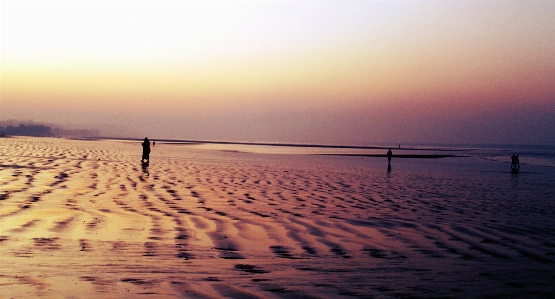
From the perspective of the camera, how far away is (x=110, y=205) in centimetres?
1399

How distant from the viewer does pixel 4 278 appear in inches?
255

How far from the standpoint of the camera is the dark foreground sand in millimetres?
6605

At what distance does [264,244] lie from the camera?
955cm

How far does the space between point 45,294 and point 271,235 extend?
5.11 metres

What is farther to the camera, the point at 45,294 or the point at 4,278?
the point at 4,278

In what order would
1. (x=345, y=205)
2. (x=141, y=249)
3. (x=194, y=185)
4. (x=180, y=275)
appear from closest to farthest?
(x=180, y=275), (x=141, y=249), (x=345, y=205), (x=194, y=185)

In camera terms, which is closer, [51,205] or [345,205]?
[51,205]

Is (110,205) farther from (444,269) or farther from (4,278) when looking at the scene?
(444,269)

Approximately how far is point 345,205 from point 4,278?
1052cm

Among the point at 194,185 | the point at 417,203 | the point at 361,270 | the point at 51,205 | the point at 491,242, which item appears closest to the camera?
the point at 361,270

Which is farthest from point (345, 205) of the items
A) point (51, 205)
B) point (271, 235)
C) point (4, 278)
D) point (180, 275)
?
point (4, 278)

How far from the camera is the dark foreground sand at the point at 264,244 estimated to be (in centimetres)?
661

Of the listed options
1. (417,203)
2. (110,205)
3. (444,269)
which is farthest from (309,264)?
(417,203)

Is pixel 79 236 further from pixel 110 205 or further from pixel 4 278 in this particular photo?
pixel 110 205
